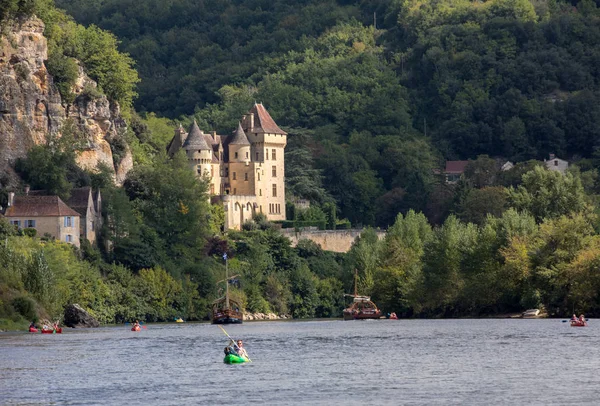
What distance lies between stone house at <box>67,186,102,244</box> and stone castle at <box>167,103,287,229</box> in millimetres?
26583

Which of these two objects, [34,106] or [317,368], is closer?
[317,368]

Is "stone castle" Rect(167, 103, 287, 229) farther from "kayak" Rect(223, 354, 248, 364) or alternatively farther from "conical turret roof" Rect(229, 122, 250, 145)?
"kayak" Rect(223, 354, 248, 364)

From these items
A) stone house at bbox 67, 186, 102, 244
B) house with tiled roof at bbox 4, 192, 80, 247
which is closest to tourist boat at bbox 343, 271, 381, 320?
stone house at bbox 67, 186, 102, 244

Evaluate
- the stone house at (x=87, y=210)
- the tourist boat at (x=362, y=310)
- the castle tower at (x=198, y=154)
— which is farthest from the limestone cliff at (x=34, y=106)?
the tourist boat at (x=362, y=310)

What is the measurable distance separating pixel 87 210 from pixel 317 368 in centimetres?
6792

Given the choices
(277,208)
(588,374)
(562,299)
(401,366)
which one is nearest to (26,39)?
(277,208)

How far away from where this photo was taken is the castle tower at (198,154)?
174 meters

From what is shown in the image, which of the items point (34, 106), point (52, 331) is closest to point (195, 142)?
point (34, 106)

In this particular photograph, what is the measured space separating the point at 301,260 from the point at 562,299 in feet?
169

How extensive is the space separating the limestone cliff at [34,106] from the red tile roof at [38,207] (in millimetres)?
5876

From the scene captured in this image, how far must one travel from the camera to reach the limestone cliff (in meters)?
145

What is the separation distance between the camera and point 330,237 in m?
178

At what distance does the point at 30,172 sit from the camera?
143750mm

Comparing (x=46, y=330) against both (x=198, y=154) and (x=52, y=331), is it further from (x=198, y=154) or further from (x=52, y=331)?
(x=198, y=154)
